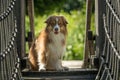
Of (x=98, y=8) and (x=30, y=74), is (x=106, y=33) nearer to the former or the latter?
(x=98, y=8)

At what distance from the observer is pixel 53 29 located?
800 cm

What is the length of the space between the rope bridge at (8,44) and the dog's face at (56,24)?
31.0 inches

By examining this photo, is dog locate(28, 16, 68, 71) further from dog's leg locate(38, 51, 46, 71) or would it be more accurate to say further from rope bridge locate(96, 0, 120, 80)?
rope bridge locate(96, 0, 120, 80)

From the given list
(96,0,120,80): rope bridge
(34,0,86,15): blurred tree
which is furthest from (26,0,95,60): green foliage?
(96,0,120,80): rope bridge

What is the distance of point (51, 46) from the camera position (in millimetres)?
8203

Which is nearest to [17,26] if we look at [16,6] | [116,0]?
[16,6]

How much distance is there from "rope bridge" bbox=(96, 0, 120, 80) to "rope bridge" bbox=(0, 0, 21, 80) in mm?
981

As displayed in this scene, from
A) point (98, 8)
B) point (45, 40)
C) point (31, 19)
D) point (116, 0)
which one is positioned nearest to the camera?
point (116, 0)

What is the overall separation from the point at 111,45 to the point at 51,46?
1.62 m

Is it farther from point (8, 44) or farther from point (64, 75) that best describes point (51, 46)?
point (8, 44)

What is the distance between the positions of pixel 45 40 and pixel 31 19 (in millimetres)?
798

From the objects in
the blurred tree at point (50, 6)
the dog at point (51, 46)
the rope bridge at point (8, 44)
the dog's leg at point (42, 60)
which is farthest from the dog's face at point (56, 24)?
the blurred tree at point (50, 6)

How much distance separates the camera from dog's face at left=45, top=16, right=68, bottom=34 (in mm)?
7935

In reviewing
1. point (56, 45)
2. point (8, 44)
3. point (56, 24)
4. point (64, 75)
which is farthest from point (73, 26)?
point (8, 44)
